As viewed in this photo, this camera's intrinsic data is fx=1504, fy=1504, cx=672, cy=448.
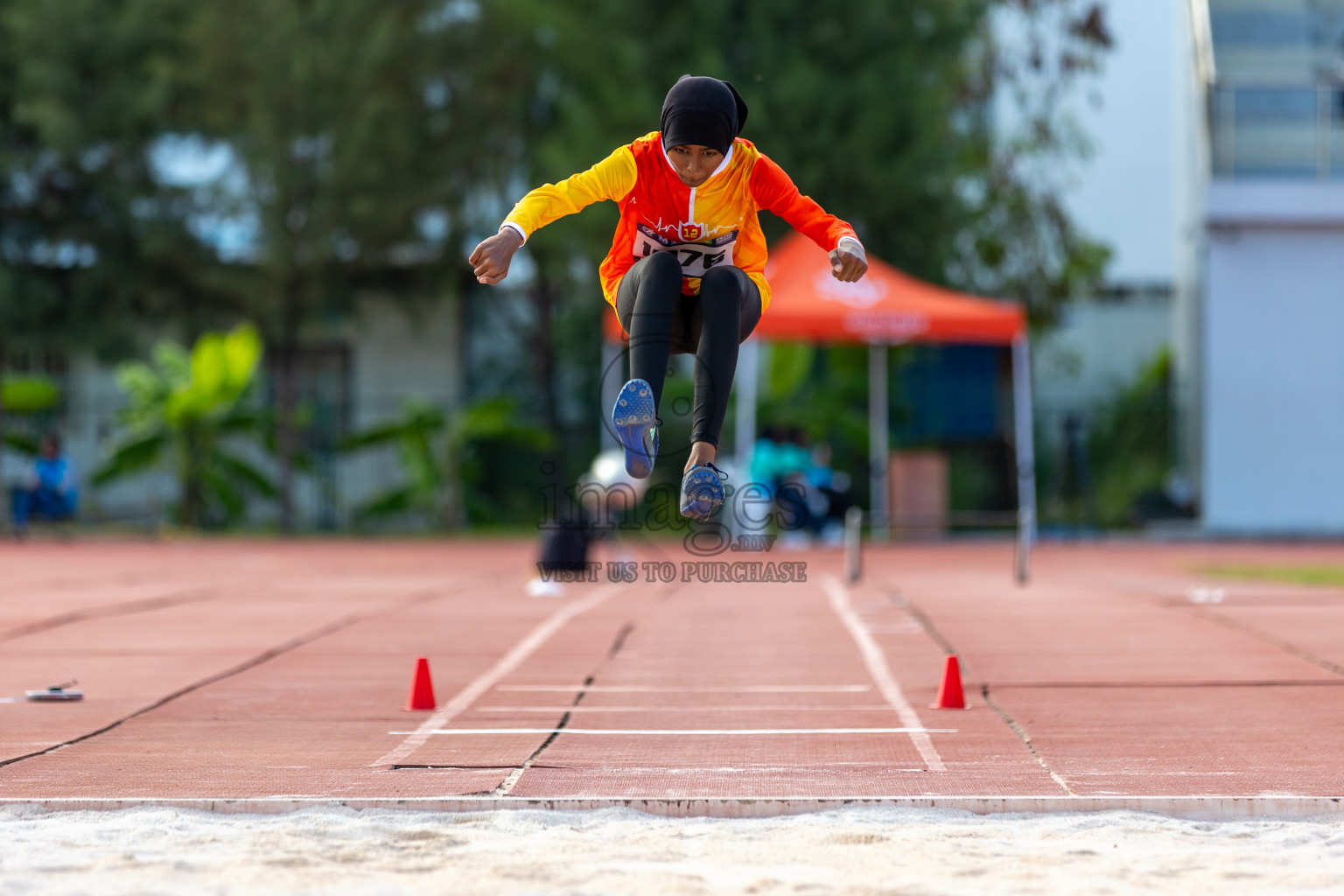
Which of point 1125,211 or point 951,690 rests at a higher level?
point 1125,211

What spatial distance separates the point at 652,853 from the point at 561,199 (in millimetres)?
2400

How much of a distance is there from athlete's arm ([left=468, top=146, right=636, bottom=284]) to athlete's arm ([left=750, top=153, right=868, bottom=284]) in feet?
1.71

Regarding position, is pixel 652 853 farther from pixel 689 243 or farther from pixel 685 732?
pixel 689 243

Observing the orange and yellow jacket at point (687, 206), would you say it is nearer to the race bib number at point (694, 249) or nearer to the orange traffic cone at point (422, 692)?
the race bib number at point (694, 249)

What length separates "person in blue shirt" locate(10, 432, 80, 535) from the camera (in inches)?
816

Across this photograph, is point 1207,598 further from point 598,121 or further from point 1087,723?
point 598,121

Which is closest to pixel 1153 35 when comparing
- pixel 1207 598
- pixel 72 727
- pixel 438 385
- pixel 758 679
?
pixel 438 385

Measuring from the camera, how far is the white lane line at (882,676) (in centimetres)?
646

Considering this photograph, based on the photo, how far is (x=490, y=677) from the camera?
8492mm

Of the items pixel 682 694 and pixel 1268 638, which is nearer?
pixel 682 694

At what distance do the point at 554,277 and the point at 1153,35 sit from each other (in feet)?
45.4

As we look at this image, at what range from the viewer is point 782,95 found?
771 inches

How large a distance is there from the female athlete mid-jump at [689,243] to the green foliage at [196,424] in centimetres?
1648

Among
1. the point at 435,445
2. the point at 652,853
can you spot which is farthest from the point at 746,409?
the point at 652,853
